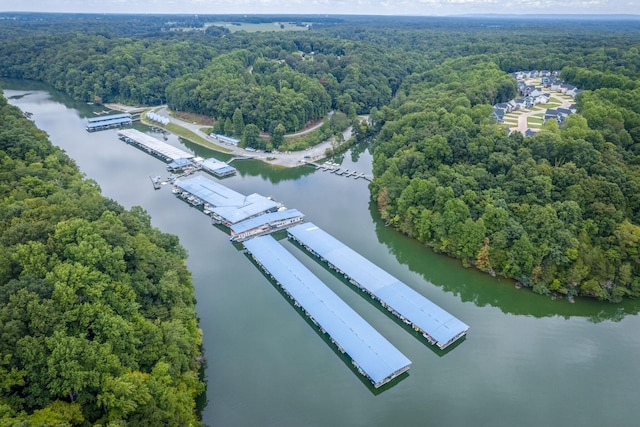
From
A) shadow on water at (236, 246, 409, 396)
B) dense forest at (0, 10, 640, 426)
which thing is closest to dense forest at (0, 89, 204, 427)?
dense forest at (0, 10, 640, 426)

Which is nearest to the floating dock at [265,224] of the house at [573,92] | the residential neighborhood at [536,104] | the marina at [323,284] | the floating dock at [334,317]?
the marina at [323,284]

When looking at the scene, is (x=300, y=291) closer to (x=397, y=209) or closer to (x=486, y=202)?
(x=397, y=209)

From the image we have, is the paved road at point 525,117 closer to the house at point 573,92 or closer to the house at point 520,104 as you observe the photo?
the house at point 520,104

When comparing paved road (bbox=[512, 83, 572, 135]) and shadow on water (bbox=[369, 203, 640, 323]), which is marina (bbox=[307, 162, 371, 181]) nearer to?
shadow on water (bbox=[369, 203, 640, 323])

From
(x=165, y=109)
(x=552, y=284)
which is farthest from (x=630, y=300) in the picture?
(x=165, y=109)

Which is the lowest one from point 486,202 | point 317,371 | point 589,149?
point 317,371

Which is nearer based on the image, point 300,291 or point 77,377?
point 77,377

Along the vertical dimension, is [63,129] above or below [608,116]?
below
